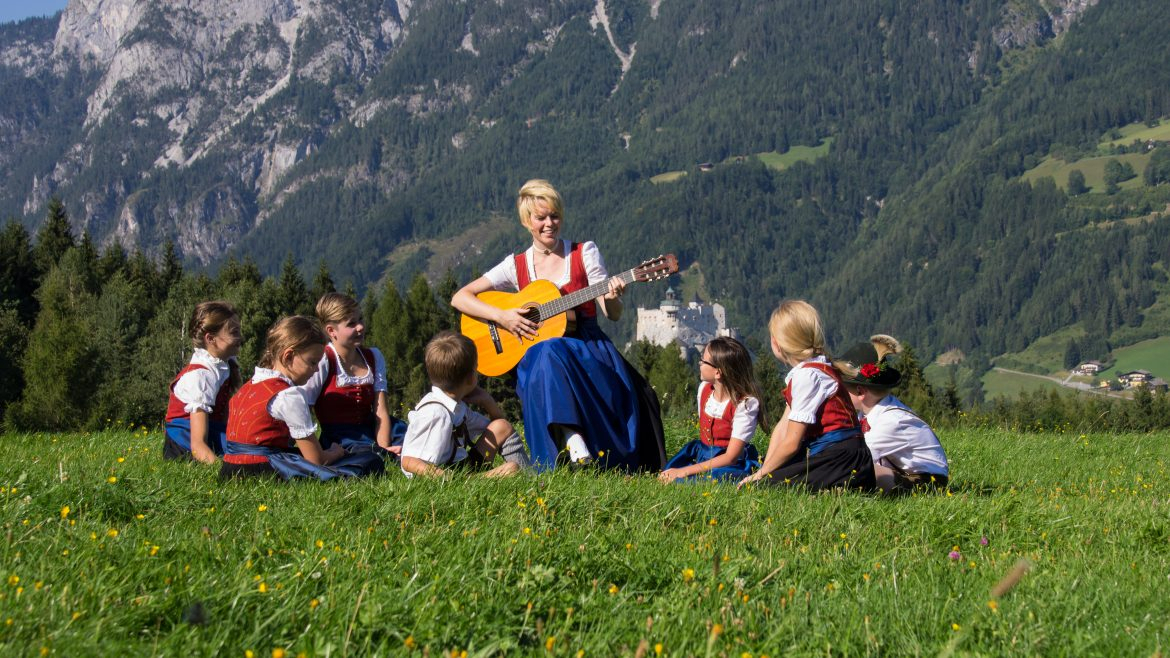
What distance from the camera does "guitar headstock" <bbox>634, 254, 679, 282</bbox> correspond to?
882 centimetres

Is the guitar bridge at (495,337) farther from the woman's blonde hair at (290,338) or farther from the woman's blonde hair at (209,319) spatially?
the woman's blonde hair at (209,319)

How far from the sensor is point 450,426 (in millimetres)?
8172

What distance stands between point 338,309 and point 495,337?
1.39m

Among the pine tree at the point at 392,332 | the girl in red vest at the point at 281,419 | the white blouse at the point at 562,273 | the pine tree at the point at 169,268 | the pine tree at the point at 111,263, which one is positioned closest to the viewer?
the girl in red vest at the point at 281,419

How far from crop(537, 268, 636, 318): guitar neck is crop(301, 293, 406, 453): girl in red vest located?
1661 millimetres

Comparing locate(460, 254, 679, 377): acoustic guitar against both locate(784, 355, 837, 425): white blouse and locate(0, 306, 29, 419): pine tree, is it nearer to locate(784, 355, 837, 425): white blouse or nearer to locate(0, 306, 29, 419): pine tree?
locate(784, 355, 837, 425): white blouse

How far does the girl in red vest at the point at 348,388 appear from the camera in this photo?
9586 millimetres

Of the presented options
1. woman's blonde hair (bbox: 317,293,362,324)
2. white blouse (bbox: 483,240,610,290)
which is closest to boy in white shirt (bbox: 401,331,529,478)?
white blouse (bbox: 483,240,610,290)

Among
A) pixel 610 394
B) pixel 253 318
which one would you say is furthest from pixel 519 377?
pixel 253 318

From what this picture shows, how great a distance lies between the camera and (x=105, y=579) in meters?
4.23

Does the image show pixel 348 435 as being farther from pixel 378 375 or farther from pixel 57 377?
pixel 57 377

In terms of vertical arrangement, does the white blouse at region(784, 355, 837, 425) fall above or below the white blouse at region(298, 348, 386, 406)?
below

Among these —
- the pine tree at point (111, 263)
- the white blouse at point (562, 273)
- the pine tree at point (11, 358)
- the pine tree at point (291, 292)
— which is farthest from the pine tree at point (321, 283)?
the white blouse at point (562, 273)

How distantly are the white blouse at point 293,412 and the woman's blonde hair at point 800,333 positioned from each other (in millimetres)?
3397
